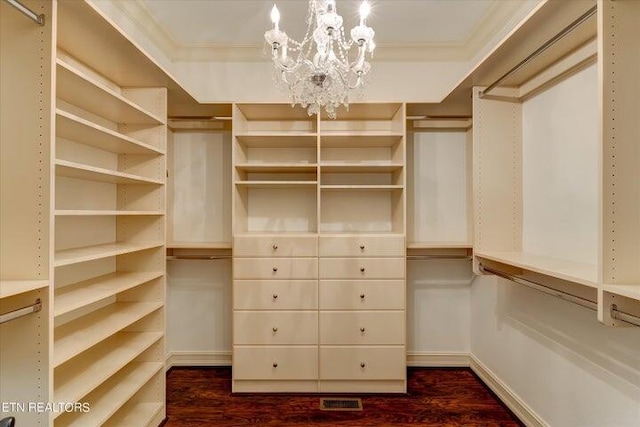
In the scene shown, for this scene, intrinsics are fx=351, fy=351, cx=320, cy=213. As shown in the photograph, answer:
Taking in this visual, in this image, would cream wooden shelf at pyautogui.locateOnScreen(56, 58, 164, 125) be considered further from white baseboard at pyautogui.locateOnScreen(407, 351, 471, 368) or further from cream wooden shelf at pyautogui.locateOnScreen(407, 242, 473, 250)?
white baseboard at pyautogui.locateOnScreen(407, 351, 471, 368)

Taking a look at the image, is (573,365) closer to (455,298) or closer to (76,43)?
(455,298)

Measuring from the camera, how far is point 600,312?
1287 mm

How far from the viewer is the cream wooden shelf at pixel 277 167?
2688mm

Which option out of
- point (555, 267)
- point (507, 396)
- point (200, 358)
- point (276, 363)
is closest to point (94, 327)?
point (276, 363)

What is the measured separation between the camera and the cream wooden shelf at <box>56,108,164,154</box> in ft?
5.06

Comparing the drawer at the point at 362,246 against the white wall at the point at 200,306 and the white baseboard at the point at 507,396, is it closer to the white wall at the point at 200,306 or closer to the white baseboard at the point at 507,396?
the white wall at the point at 200,306

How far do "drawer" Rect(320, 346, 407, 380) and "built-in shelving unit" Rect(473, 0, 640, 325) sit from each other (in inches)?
39.8

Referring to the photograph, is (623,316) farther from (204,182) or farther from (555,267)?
(204,182)

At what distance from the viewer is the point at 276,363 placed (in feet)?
8.71

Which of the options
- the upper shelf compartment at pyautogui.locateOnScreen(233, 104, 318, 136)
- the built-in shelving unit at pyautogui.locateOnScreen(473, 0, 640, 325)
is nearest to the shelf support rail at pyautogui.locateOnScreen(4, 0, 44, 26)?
the upper shelf compartment at pyautogui.locateOnScreen(233, 104, 318, 136)

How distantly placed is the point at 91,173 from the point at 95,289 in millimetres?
622

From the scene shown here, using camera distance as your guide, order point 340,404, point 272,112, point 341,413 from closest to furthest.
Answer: point 341,413, point 340,404, point 272,112

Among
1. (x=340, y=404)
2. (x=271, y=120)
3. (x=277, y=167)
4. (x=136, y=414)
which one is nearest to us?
(x=136, y=414)

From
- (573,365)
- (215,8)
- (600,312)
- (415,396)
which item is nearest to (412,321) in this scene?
(415,396)
